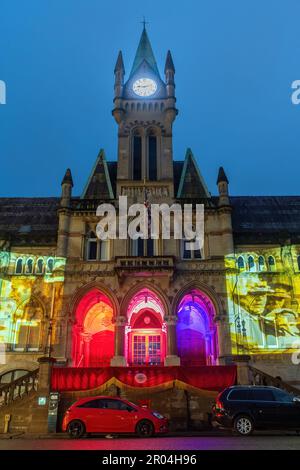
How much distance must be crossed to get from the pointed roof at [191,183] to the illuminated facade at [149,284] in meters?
0.11

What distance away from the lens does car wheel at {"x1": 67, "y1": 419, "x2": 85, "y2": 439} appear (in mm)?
17312

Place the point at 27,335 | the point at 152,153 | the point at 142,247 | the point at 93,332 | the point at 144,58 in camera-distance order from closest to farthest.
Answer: the point at 27,335
the point at 142,247
the point at 93,332
the point at 152,153
the point at 144,58

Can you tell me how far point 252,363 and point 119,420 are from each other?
14800 mm

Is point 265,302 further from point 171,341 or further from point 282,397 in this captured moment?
point 282,397

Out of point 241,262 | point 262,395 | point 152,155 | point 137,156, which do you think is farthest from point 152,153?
point 262,395

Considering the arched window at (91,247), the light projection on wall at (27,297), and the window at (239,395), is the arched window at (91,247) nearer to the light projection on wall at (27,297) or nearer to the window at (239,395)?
the light projection on wall at (27,297)

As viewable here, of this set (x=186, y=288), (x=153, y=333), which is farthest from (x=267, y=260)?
(x=153, y=333)

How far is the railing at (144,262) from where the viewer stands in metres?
29.8

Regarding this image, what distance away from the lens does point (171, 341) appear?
28828 mm

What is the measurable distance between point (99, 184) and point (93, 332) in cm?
1222

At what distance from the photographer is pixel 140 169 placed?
35469 millimetres

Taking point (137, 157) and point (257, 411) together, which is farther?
point (137, 157)

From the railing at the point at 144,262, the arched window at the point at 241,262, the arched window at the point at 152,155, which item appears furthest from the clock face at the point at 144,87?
the arched window at the point at 241,262
